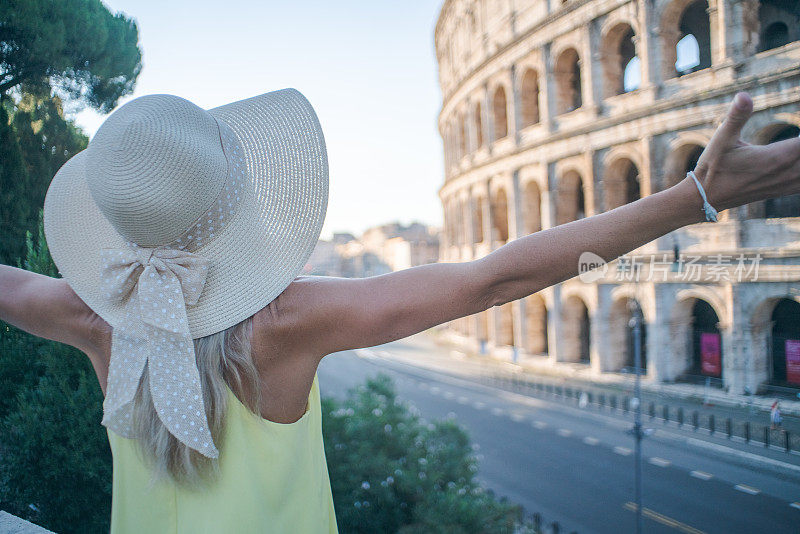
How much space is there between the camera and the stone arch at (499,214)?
1864 cm

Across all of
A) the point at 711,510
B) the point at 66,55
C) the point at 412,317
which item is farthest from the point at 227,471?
the point at 711,510

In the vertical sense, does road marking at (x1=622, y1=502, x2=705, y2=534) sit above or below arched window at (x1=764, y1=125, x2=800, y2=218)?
below

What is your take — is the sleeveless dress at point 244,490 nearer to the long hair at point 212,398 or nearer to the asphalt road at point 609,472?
the long hair at point 212,398

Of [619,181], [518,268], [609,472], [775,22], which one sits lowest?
[609,472]

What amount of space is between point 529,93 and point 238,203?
17.0 meters

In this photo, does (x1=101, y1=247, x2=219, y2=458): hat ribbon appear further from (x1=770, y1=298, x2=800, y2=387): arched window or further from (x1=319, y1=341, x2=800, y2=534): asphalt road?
(x1=770, y1=298, x2=800, y2=387): arched window

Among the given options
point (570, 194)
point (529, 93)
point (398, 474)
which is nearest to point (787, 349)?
point (398, 474)

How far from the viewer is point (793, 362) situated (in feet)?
16.1

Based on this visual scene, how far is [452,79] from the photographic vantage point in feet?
72.6

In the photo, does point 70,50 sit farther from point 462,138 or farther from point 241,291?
point 462,138

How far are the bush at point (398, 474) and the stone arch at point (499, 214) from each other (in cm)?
1318

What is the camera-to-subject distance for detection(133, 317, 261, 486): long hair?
1112mm

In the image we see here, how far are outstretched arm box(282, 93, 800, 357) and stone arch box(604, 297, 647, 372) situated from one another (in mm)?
14090

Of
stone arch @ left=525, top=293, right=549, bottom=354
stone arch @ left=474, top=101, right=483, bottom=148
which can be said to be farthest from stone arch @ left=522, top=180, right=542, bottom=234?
stone arch @ left=474, top=101, right=483, bottom=148
